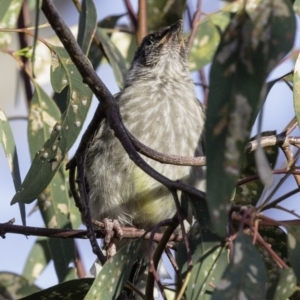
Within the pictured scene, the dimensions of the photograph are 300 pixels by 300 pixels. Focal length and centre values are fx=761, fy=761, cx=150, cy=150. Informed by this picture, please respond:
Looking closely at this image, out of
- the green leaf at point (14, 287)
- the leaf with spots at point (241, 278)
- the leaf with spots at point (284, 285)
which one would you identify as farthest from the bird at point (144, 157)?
the leaf with spots at point (241, 278)

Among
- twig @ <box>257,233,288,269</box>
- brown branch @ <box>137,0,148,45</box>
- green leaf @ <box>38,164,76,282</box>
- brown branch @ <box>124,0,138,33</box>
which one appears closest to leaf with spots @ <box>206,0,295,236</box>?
twig @ <box>257,233,288,269</box>

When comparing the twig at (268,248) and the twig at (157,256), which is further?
the twig at (157,256)

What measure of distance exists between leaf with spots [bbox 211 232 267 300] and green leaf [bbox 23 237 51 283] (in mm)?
2224

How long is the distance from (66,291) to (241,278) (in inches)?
38.6

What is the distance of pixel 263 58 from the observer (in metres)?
1.67

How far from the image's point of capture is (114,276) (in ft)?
7.20

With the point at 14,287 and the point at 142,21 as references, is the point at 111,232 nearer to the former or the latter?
the point at 14,287

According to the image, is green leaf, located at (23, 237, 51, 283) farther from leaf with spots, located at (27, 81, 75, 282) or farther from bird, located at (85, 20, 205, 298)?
leaf with spots, located at (27, 81, 75, 282)

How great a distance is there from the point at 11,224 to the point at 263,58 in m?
1.05

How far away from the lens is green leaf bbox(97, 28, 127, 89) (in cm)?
367

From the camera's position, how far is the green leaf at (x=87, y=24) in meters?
3.00

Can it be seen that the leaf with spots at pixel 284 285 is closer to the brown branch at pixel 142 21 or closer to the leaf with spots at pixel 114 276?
the leaf with spots at pixel 114 276

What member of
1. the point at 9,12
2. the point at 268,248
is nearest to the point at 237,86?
the point at 268,248

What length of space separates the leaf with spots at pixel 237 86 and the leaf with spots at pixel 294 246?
0.30 m
